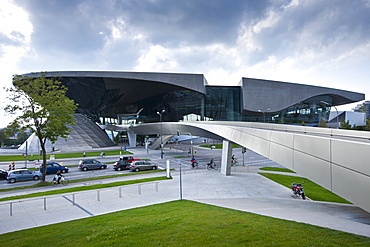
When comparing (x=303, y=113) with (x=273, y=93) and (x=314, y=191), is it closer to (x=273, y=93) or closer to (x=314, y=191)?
(x=273, y=93)

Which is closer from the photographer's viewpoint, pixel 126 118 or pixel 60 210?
pixel 60 210

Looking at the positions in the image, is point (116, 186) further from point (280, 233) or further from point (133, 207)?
point (280, 233)

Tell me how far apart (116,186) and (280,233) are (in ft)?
50.8

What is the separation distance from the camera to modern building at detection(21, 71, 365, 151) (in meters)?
59.4

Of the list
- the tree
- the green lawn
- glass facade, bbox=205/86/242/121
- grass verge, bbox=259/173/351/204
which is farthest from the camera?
glass facade, bbox=205/86/242/121

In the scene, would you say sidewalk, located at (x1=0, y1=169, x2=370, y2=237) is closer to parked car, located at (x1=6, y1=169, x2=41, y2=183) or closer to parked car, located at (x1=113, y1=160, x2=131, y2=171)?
parked car, located at (x1=6, y1=169, x2=41, y2=183)

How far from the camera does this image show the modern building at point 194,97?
59.4 meters

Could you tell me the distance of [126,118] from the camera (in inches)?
3285

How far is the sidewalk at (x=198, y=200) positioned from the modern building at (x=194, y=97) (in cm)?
4212

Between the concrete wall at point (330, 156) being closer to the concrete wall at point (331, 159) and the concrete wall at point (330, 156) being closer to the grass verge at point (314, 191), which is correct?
the concrete wall at point (331, 159)

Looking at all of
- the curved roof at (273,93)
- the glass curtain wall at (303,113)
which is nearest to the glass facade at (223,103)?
the curved roof at (273,93)

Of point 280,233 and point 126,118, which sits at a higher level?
point 126,118

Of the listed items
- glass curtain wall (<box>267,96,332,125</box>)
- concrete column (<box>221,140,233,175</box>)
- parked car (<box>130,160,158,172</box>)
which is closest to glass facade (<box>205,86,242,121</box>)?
glass curtain wall (<box>267,96,332,125</box>)

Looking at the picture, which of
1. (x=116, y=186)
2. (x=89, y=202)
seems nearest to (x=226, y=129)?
(x=116, y=186)
